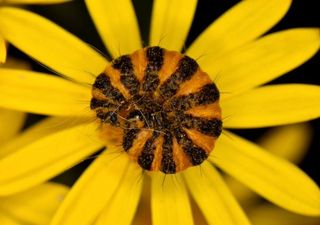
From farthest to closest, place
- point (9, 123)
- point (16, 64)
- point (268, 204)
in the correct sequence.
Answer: point (268, 204)
point (16, 64)
point (9, 123)

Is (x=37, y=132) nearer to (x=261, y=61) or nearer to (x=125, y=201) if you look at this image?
(x=125, y=201)

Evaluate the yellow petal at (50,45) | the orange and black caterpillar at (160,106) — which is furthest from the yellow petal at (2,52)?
the orange and black caterpillar at (160,106)

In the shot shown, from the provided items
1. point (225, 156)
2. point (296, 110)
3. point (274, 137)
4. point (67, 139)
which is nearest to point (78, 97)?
point (67, 139)

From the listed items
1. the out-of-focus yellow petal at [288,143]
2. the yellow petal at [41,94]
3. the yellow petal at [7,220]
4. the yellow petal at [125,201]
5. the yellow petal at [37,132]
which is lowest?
the out-of-focus yellow petal at [288,143]

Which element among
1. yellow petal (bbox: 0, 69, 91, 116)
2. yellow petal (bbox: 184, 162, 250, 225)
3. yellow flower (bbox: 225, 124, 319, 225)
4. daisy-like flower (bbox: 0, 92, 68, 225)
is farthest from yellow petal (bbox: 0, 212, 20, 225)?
yellow flower (bbox: 225, 124, 319, 225)

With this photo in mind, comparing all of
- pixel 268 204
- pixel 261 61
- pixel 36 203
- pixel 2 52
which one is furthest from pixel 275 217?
pixel 2 52

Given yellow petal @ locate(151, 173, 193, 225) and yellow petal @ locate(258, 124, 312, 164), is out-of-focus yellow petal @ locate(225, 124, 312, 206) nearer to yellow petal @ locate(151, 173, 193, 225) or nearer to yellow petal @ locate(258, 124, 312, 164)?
yellow petal @ locate(258, 124, 312, 164)

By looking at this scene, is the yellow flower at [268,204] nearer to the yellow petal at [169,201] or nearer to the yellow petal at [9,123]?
the yellow petal at [169,201]

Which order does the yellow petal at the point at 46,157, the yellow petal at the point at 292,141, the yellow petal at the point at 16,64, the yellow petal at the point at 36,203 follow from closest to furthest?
the yellow petal at the point at 46,157 → the yellow petal at the point at 36,203 → the yellow petal at the point at 16,64 → the yellow petal at the point at 292,141
